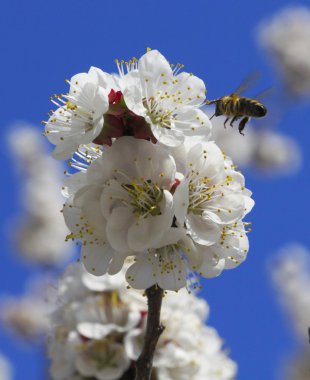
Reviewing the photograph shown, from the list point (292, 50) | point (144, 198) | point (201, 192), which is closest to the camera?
point (144, 198)

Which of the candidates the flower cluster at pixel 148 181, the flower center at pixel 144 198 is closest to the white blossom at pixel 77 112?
the flower cluster at pixel 148 181

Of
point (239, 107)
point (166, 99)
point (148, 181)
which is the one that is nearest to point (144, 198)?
point (148, 181)

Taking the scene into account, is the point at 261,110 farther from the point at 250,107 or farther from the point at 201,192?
the point at 201,192

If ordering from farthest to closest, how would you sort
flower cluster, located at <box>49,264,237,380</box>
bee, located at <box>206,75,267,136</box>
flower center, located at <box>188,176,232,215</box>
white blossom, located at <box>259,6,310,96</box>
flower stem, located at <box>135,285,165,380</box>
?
white blossom, located at <box>259,6,310,96</box> < flower cluster, located at <box>49,264,237,380</box> < bee, located at <box>206,75,267,136</box> < flower center, located at <box>188,176,232,215</box> < flower stem, located at <box>135,285,165,380</box>

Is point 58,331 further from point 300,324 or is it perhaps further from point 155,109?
point 300,324

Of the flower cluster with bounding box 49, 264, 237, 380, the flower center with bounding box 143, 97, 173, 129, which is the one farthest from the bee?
the flower cluster with bounding box 49, 264, 237, 380

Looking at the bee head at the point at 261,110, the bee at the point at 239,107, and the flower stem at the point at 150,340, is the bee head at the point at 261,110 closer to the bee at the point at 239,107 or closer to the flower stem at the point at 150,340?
the bee at the point at 239,107

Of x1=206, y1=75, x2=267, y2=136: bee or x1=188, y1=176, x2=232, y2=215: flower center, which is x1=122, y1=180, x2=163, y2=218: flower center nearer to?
x1=188, y1=176, x2=232, y2=215: flower center
